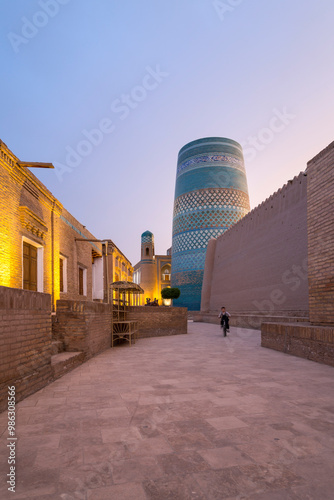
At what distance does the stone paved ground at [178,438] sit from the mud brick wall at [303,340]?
1045 mm

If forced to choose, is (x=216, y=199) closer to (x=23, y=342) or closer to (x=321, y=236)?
(x=321, y=236)

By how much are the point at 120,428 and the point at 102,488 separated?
0.94 metres

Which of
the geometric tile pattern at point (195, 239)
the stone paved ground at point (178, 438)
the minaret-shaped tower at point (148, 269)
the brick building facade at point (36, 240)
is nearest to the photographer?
the stone paved ground at point (178, 438)

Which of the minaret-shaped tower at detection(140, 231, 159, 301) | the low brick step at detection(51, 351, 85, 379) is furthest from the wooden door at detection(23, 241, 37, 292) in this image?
the minaret-shaped tower at detection(140, 231, 159, 301)

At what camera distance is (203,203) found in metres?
29.9

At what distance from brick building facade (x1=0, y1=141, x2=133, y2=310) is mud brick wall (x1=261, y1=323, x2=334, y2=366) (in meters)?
6.26

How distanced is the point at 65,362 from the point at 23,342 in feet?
4.90

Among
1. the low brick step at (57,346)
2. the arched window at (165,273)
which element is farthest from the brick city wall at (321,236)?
the arched window at (165,273)

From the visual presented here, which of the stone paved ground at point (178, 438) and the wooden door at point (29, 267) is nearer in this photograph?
the stone paved ground at point (178, 438)

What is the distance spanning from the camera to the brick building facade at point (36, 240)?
8041 mm

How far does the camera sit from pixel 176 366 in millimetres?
5859

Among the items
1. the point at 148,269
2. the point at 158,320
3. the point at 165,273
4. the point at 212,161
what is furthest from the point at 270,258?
the point at 165,273

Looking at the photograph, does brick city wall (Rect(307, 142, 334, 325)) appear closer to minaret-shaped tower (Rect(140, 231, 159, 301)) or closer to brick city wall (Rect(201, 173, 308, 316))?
brick city wall (Rect(201, 173, 308, 316))

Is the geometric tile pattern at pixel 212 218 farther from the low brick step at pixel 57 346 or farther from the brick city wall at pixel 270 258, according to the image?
the low brick step at pixel 57 346
